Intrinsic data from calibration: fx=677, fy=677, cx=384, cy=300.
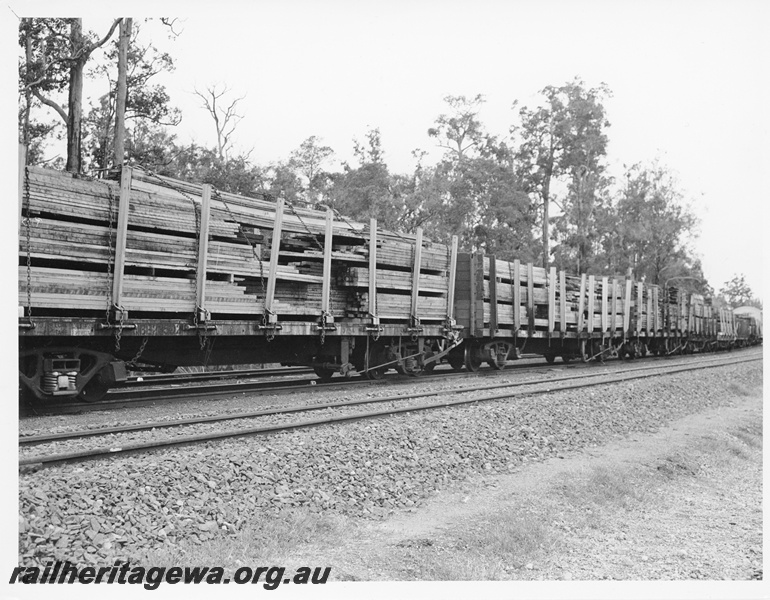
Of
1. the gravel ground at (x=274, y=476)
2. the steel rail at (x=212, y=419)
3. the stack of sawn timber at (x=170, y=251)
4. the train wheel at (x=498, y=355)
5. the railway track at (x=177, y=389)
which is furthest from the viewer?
the train wheel at (x=498, y=355)

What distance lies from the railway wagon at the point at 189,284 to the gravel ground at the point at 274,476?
269 cm

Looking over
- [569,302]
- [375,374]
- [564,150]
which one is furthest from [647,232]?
[375,374]

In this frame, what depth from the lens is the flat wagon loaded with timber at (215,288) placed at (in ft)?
25.9

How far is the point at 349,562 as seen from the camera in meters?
4.96

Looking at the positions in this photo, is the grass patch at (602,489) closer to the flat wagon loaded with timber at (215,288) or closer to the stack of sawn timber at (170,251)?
the flat wagon loaded with timber at (215,288)

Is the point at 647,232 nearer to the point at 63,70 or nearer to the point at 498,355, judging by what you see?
the point at 498,355

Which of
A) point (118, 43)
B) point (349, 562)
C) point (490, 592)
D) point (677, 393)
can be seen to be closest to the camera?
point (490, 592)

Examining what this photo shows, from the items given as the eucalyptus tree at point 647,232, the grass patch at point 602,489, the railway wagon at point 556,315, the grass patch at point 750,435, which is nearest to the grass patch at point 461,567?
the grass patch at point 602,489

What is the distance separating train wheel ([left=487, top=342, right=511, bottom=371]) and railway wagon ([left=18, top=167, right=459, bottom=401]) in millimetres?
3991

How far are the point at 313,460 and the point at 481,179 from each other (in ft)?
67.5

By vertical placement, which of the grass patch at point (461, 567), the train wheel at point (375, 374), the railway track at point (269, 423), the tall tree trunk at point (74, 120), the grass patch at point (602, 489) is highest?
the tall tree trunk at point (74, 120)

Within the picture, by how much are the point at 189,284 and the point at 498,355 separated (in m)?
9.97

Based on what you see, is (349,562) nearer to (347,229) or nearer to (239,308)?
(239,308)

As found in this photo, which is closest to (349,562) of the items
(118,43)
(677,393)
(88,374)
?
(88,374)
